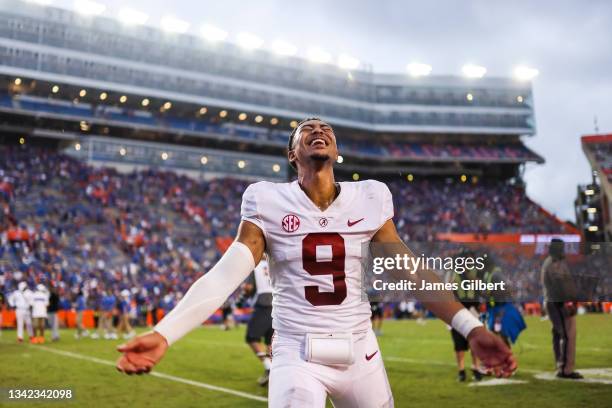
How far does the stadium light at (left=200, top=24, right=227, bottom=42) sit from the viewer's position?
154 ft

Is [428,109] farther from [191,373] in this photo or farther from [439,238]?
[191,373]

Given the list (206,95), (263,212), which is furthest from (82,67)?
(263,212)

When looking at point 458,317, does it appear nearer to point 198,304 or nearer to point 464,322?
point 464,322

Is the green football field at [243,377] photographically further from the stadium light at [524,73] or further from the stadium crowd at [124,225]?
the stadium light at [524,73]

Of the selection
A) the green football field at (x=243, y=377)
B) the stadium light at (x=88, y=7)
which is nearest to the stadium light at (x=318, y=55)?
the stadium light at (x=88, y=7)

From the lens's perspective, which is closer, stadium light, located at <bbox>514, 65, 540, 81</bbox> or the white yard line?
the white yard line

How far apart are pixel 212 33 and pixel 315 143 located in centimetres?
4621

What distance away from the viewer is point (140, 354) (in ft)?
8.05

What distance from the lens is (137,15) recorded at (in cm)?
4447

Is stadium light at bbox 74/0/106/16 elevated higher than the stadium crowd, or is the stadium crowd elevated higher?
stadium light at bbox 74/0/106/16

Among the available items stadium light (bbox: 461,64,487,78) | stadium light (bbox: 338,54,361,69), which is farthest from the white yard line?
stadium light (bbox: 461,64,487,78)

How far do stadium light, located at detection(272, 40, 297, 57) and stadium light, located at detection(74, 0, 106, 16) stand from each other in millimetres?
13165

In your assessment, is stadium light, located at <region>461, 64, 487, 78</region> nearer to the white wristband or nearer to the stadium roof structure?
the stadium roof structure

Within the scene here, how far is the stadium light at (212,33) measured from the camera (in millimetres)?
47062
